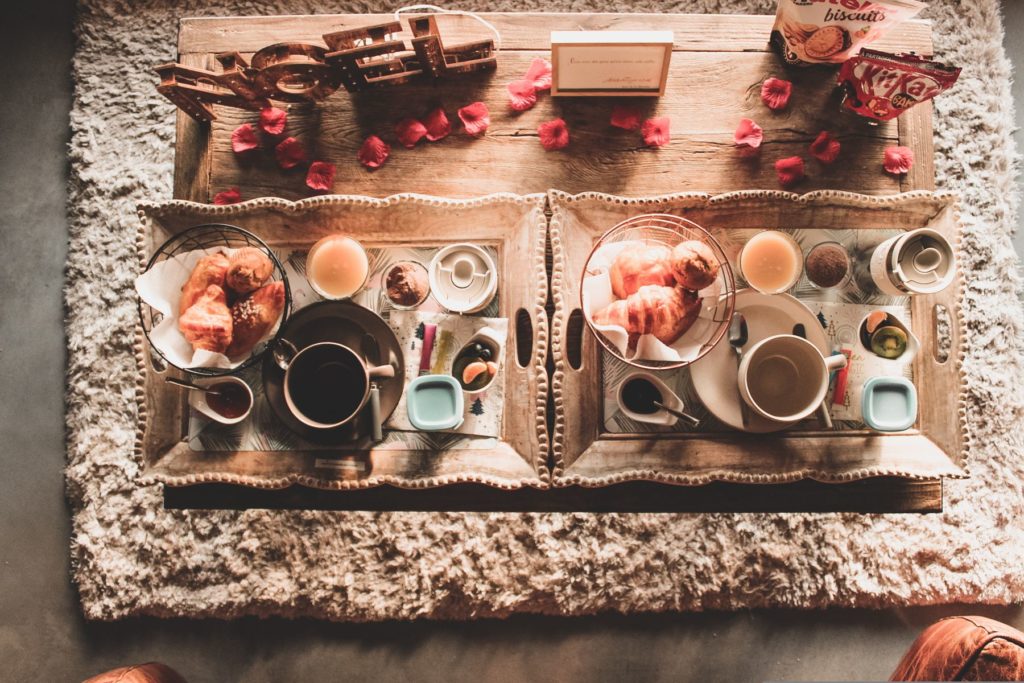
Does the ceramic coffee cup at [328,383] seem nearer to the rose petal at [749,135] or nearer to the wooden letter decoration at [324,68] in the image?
the wooden letter decoration at [324,68]

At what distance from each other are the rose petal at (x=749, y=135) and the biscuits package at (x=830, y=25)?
20cm

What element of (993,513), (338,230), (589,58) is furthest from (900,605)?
(338,230)

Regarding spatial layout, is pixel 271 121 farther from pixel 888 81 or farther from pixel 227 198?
pixel 888 81

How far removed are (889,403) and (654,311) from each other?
569 millimetres

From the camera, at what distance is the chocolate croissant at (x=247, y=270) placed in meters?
1.21

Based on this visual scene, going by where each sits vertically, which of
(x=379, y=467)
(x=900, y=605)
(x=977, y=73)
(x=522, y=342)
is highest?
(x=977, y=73)

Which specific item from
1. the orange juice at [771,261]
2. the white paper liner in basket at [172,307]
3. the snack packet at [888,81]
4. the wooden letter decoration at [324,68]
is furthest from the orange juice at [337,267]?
the snack packet at [888,81]

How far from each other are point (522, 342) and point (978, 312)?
1.71 metres

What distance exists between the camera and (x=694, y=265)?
3.64ft

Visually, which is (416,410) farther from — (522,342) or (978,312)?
(978,312)

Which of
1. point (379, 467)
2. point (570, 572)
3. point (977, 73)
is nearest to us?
point (379, 467)

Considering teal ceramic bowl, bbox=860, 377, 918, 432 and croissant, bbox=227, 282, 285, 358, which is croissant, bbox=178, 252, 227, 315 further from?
teal ceramic bowl, bbox=860, 377, 918, 432

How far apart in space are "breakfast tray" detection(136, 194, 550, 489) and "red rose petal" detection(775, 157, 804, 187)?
0.60 metres

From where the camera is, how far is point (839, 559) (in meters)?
1.99
